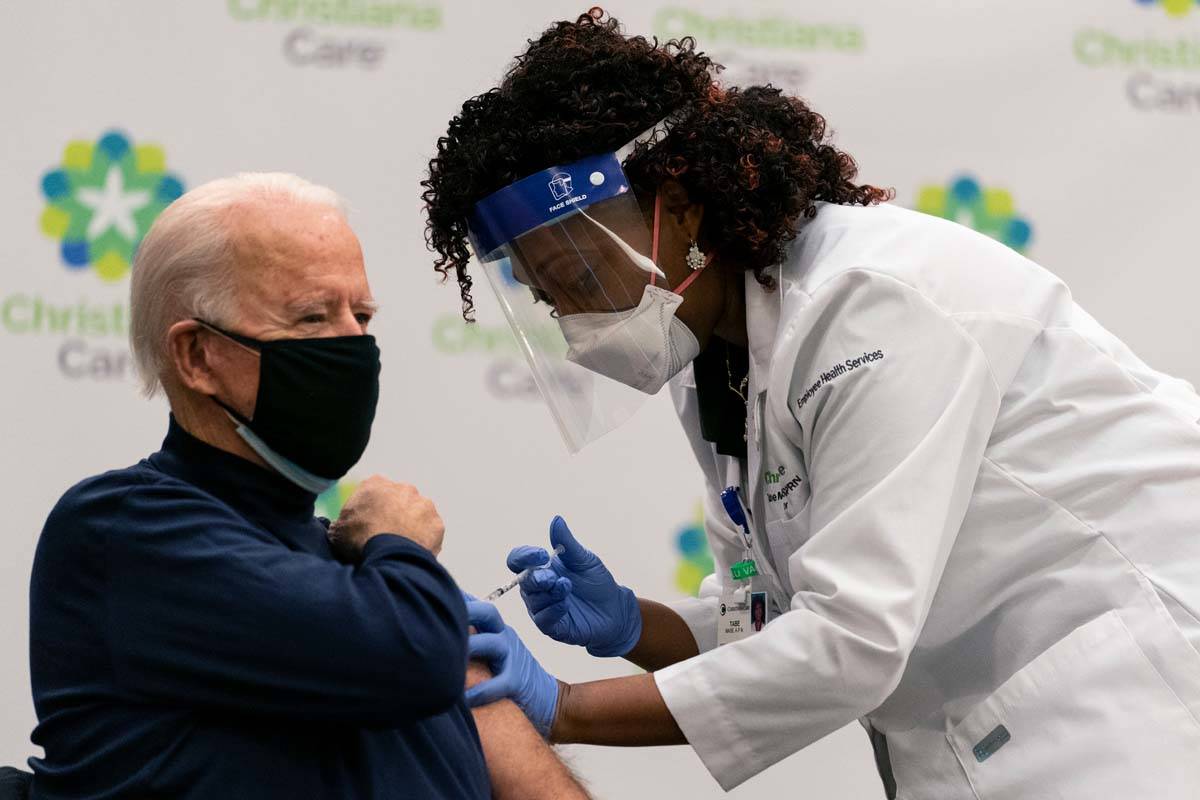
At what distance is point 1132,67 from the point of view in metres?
2.77

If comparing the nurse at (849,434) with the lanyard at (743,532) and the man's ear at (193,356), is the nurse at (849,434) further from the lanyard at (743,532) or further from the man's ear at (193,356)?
the man's ear at (193,356)

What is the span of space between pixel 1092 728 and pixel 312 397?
100 centimetres

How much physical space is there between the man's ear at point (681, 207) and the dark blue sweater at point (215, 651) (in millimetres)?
763

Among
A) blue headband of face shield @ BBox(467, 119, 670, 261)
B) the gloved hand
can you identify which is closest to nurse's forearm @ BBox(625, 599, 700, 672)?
the gloved hand

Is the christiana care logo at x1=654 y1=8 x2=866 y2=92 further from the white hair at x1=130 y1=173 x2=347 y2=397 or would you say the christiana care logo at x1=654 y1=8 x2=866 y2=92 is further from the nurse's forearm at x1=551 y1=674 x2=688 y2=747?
the white hair at x1=130 y1=173 x2=347 y2=397

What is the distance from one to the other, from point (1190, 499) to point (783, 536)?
0.52 metres

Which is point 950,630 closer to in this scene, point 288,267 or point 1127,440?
point 1127,440

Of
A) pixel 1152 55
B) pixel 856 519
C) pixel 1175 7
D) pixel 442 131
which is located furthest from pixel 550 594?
pixel 1175 7

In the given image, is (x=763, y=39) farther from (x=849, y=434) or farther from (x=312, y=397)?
(x=312, y=397)

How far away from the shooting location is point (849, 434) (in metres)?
1.58

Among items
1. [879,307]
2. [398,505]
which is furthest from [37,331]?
[879,307]

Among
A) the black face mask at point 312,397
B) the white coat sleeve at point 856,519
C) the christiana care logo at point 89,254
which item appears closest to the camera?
the black face mask at point 312,397

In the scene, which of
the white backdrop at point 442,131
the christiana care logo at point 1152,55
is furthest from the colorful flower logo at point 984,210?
the christiana care logo at point 1152,55

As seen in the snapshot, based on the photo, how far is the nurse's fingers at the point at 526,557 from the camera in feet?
6.32
